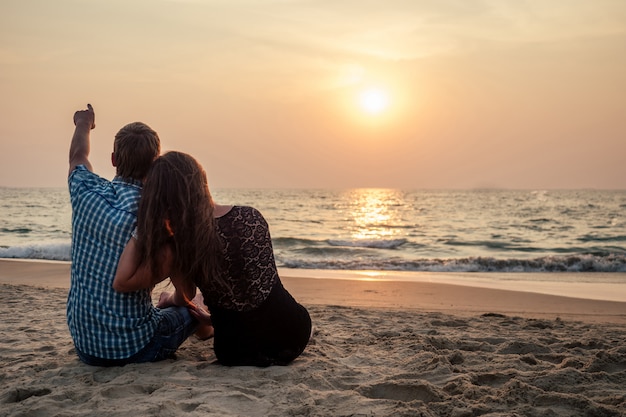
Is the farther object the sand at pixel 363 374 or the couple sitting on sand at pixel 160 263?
the couple sitting on sand at pixel 160 263

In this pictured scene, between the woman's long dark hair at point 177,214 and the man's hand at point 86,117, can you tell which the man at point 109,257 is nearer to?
the man's hand at point 86,117

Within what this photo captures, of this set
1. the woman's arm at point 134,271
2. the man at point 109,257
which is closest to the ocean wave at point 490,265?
the man at point 109,257

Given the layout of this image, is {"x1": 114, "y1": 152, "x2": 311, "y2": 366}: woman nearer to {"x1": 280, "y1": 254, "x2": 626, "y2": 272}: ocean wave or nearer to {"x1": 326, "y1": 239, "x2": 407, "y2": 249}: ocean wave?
{"x1": 280, "y1": 254, "x2": 626, "y2": 272}: ocean wave

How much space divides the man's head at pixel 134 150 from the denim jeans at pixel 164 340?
107 centimetres

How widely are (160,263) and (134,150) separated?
0.68 m

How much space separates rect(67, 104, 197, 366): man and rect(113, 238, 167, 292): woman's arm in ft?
0.43

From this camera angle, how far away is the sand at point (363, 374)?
317 centimetres

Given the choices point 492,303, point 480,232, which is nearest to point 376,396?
point 492,303

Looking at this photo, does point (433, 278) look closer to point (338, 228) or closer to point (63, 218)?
point (338, 228)

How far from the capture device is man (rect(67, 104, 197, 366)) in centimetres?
343

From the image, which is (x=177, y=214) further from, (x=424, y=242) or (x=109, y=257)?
(x=424, y=242)

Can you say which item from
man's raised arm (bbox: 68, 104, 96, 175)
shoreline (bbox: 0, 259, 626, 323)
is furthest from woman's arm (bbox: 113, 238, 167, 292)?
shoreline (bbox: 0, 259, 626, 323)

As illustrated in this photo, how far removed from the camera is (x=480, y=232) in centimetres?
2498

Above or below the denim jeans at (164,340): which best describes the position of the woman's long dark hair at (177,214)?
above
